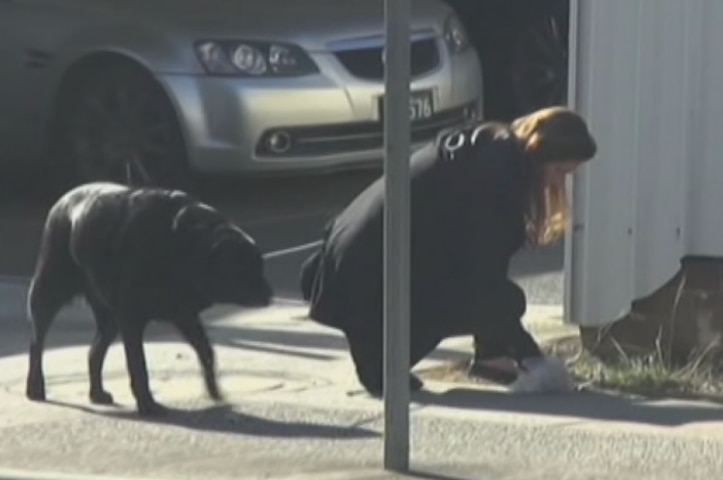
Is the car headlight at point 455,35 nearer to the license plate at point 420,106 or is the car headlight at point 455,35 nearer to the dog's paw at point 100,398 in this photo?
the license plate at point 420,106

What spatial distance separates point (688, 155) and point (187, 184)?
12.9ft

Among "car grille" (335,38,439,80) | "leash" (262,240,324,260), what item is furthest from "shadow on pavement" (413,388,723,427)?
"car grille" (335,38,439,80)

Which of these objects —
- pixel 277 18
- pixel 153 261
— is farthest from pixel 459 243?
pixel 277 18

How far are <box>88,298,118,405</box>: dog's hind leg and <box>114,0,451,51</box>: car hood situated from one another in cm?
350

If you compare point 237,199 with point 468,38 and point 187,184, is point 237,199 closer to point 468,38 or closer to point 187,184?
point 187,184

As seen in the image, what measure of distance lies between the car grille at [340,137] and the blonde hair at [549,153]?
342 cm

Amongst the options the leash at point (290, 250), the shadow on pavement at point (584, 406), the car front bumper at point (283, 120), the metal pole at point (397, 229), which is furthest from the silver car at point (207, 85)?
the metal pole at point (397, 229)

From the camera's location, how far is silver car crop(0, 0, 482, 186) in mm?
11258

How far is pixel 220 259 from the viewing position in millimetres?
7652

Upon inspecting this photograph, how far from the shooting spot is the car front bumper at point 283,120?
11.2 m

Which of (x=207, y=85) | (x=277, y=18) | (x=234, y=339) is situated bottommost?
(x=234, y=339)

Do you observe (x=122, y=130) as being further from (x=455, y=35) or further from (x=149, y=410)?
(x=149, y=410)

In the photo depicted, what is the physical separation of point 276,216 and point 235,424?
4.26 meters

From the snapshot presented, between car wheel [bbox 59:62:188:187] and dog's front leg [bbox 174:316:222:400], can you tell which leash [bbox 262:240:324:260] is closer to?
car wheel [bbox 59:62:188:187]
